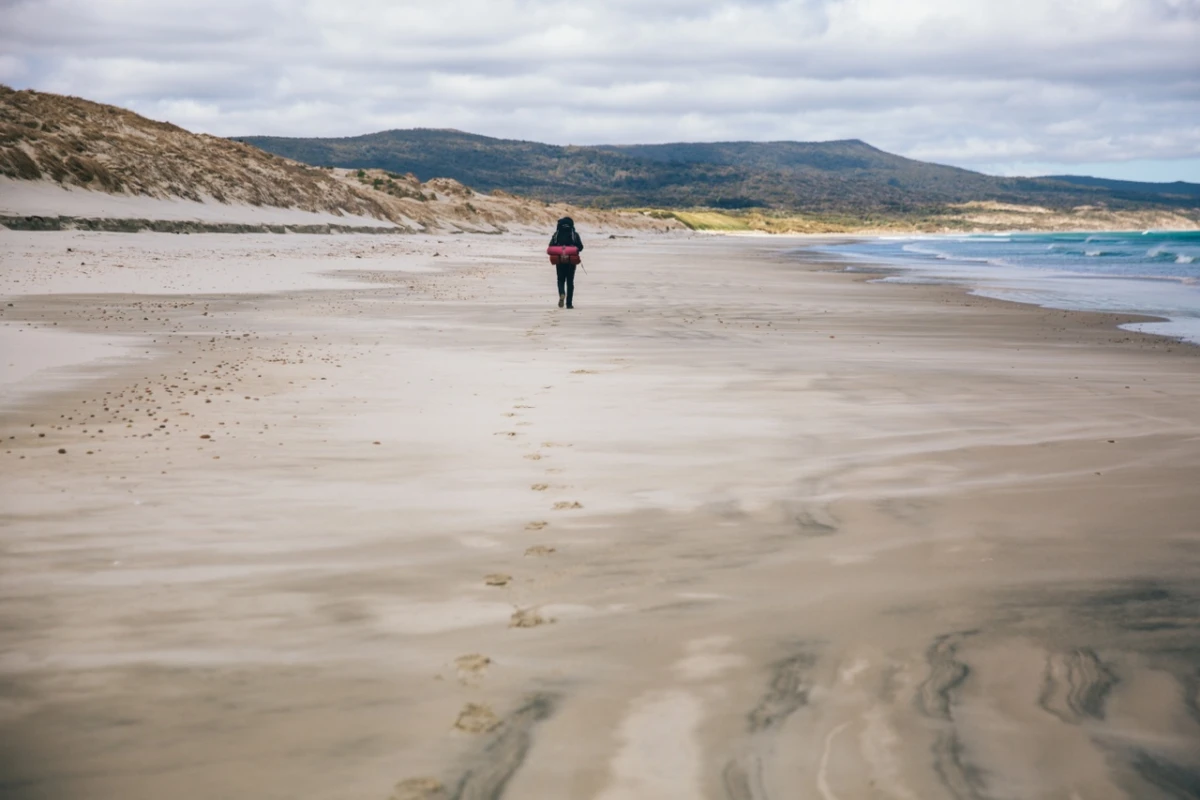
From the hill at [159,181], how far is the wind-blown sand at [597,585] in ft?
104

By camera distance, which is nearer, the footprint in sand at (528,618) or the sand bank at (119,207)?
the footprint in sand at (528,618)

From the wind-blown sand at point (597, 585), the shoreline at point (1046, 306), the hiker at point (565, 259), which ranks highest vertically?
the hiker at point (565, 259)

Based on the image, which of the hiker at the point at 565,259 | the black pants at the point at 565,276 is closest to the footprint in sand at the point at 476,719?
the hiker at the point at 565,259

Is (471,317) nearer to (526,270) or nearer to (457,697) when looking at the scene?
(457,697)

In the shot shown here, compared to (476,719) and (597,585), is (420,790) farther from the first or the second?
(597,585)

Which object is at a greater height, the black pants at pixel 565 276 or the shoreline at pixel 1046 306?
the black pants at pixel 565 276

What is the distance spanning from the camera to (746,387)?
9383mm

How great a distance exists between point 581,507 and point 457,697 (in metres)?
2.21

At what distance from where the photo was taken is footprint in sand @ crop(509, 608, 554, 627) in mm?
3803

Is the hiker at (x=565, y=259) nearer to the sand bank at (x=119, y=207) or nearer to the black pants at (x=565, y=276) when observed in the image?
the black pants at (x=565, y=276)

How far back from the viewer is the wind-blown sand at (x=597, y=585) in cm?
289

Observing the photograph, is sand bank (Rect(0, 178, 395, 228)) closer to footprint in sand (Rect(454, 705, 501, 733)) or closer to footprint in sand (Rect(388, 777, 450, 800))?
footprint in sand (Rect(454, 705, 501, 733))

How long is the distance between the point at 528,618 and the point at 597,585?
0.44 m

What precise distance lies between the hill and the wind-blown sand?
31607mm
